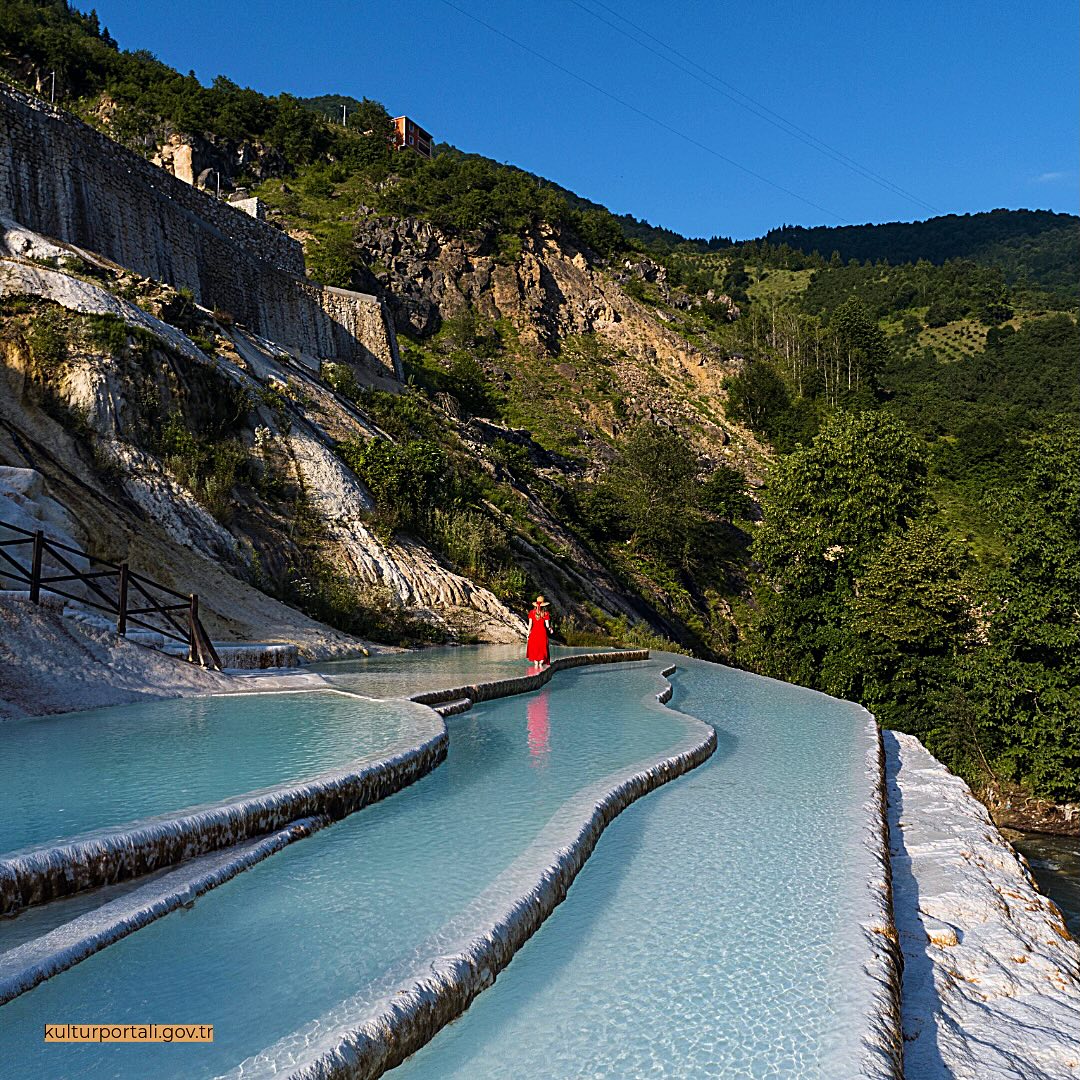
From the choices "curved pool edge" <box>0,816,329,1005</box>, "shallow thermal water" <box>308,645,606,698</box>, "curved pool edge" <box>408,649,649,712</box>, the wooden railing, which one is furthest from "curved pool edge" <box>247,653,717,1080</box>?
the wooden railing

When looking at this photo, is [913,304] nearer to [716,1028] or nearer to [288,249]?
[288,249]

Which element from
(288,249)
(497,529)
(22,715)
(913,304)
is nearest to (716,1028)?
(22,715)

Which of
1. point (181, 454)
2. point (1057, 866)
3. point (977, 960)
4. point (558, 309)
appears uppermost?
point (558, 309)

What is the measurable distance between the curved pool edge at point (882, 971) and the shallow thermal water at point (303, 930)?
6.14 ft

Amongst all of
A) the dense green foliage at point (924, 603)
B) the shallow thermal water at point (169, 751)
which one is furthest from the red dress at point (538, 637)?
the dense green foliage at point (924, 603)

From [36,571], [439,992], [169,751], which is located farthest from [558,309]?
[439,992]

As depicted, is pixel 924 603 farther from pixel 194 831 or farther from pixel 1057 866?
pixel 194 831

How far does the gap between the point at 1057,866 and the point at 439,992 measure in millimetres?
14604

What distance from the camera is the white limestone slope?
3943 millimetres

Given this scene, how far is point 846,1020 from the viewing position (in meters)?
3.57

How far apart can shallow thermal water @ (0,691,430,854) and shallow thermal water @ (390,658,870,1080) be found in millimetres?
2257

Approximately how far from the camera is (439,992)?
3.55 meters

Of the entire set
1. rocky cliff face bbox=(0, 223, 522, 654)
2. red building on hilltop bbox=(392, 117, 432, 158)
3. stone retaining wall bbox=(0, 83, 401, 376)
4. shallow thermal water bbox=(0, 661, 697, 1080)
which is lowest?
shallow thermal water bbox=(0, 661, 697, 1080)

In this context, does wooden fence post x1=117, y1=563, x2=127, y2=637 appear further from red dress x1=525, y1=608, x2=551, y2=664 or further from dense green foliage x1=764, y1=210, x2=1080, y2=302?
dense green foliage x1=764, y1=210, x2=1080, y2=302
